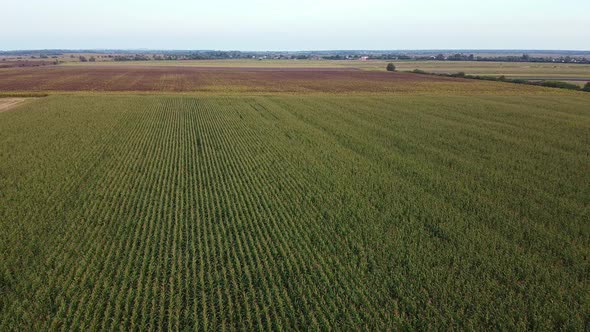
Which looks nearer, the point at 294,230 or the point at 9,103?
the point at 294,230

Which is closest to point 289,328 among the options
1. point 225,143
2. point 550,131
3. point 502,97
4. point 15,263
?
point 15,263

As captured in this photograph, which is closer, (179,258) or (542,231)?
(179,258)

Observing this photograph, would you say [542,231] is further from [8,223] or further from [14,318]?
[8,223]

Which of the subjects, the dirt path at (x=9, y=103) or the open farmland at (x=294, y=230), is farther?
the dirt path at (x=9, y=103)

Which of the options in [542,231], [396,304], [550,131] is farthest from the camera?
[550,131]

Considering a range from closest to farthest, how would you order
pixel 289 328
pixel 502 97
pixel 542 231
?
1. pixel 289 328
2. pixel 542 231
3. pixel 502 97
